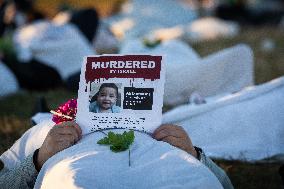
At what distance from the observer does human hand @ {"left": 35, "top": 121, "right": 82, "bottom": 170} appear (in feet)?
6.23

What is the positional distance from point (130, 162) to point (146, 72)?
35cm

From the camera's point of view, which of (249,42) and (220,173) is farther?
(249,42)

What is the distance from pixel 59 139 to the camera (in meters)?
1.91

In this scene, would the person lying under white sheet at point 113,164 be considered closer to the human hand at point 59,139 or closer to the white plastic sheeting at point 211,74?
the human hand at point 59,139

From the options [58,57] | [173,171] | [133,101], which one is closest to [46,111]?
[133,101]

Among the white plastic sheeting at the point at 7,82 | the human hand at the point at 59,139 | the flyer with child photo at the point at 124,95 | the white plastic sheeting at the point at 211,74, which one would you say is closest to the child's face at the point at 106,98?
the flyer with child photo at the point at 124,95

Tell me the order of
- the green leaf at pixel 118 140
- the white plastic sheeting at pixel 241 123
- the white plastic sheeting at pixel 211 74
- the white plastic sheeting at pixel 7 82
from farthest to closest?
the white plastic sheeting at pixel 7 82
the white plastic sheeting at pixel 211 74
the white plastic sheeting at pixel 241 123
the green leaf at pixel 118 140

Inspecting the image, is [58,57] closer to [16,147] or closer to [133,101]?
[16,147]

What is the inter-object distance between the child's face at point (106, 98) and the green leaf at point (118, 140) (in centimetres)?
13

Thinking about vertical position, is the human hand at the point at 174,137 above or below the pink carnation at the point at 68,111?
below

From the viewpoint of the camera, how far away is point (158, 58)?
6.47 ft

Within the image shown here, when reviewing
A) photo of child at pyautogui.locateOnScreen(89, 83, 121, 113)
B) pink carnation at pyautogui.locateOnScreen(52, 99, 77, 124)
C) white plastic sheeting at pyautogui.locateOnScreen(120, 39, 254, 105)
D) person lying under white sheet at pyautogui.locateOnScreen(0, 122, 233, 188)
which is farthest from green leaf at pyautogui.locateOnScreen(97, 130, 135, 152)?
white plastic sheeting at pyautogui.locateOnScreen(120, 39, 254, 105)

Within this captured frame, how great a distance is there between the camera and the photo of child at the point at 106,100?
6.38ft

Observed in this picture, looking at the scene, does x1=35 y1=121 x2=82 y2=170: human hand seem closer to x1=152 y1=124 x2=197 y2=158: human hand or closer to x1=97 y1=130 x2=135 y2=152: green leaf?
x1=97 y1=130 x2=135 y2=152: green leaf
